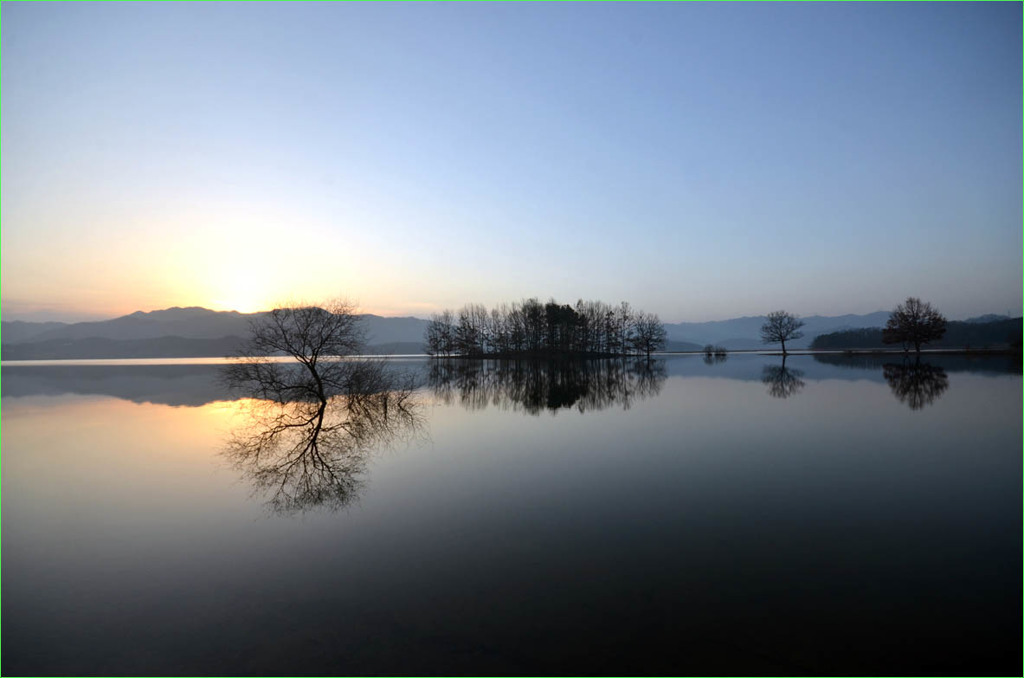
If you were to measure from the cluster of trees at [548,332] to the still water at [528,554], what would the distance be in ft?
Answer: 312

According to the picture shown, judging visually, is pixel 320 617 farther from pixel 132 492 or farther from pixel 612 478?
pixel 132 492

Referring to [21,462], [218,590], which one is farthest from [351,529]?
[21,462]

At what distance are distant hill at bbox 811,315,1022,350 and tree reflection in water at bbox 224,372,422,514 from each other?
130 metres

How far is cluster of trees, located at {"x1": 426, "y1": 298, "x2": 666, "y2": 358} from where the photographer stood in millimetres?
111500

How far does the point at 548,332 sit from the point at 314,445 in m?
96.8

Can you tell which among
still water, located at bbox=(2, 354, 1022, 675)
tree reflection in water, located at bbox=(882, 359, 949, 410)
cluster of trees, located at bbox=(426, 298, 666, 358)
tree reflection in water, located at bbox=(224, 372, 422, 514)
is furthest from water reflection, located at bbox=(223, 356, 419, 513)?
cluster of trees, located at bbox=(426, 298, 666, 358)

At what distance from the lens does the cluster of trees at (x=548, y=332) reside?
112 meters

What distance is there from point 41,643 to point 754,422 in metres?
19.6

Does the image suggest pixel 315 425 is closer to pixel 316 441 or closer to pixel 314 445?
pixel 316 441

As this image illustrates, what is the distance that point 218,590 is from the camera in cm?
640

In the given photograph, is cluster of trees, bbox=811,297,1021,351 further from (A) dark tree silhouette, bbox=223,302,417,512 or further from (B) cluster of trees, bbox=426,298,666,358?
(A) dark tree silhouette, bbox=223,302,417,512

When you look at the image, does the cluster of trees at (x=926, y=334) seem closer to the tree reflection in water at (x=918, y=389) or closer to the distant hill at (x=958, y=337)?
the distant hill at (x=958, y=337)

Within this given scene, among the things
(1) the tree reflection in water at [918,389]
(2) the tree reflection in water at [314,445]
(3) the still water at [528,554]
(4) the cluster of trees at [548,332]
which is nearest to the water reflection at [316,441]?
(2) the tree reflection in water at [314,445]

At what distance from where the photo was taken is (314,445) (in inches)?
629
